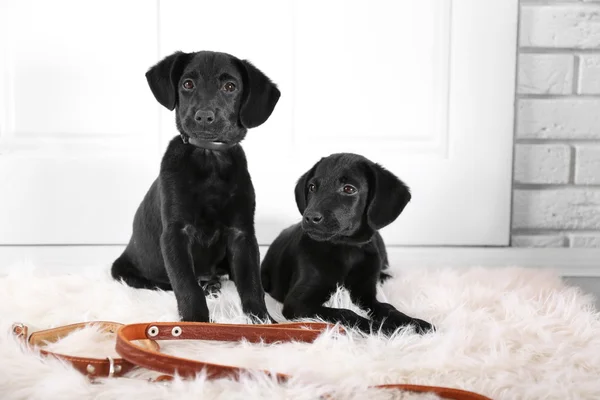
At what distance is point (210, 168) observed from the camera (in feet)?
5.40

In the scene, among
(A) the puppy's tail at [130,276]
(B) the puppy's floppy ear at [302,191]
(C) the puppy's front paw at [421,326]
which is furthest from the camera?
(A) the puppy's tail at [130,276]

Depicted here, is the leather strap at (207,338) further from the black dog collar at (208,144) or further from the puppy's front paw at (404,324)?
the black dog collar at (208,144)

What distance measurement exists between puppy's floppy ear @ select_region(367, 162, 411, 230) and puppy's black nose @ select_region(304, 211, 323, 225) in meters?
0.15

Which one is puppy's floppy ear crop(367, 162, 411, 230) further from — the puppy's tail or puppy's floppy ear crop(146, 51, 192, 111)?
the puppy's tail

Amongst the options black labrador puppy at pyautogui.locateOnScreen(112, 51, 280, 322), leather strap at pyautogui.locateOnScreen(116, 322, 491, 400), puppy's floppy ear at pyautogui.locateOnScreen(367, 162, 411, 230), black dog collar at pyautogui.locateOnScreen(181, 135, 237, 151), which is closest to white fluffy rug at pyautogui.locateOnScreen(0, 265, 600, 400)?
leather strap at pyautogui.locateOnScreen(116, 322, 491, 400)

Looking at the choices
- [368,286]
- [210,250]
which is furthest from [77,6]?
[368,286]

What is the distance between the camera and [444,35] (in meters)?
2.52

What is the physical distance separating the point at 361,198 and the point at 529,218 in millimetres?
1272

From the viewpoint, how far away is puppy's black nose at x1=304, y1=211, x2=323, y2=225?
161 centimetres

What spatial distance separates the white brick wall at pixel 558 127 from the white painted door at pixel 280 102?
10 cm

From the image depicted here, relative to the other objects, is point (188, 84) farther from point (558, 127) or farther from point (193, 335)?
point (558, 127)

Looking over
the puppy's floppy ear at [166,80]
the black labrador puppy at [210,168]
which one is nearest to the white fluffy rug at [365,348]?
the black labrador puppy at [210,168]

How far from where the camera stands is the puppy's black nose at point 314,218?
161 cm

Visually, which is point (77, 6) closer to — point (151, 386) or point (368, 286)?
point (368, 286)
